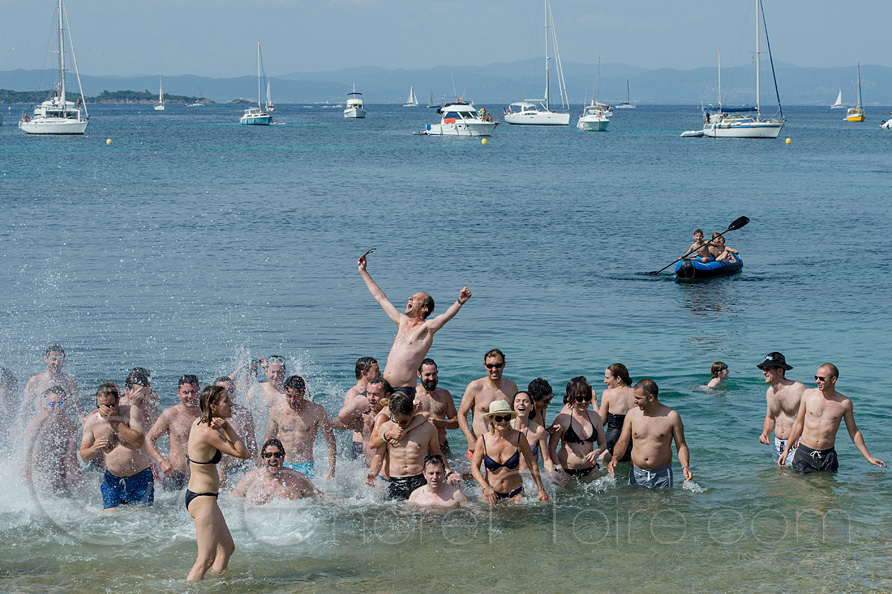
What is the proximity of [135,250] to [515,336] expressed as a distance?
1477 cm

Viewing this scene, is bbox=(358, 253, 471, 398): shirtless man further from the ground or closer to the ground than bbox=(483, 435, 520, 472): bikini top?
further from the ground

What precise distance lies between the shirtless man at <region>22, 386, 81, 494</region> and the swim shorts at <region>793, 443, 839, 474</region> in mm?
7942

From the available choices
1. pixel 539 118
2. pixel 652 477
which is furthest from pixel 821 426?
pixel 539 118

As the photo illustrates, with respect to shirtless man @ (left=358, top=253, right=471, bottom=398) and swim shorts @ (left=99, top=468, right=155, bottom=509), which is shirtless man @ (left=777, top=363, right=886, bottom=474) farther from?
swim shorts @ (left=99, top=468, right=155, bottom=509)

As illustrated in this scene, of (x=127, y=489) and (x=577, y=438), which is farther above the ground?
(x=577, y=438)

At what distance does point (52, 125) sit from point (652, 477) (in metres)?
88.0

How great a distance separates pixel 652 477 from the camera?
9.44 meters

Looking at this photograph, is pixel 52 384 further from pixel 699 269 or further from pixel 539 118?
pixel 539 118

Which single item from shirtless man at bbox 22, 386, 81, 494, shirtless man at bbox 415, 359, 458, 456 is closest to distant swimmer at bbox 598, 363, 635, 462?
shirtless man at bbox 415, 359, 458, 456

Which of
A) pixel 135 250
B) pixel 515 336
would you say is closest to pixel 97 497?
pixel 515 336

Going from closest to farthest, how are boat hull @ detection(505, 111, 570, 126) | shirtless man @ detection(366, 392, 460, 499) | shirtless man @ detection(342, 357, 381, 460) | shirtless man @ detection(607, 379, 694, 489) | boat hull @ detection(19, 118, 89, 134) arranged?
shirtless man @ detection(366, 392, 460, 499), shirtless man @ detection(607, 379, 694, 489), shirtless man @ detection(342, 357, 381, 460), boat hull @ detection(19, 118, 89, 134), boat hull @ detection(505, 111, 570, 126)

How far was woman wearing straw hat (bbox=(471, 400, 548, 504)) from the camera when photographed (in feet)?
27.8

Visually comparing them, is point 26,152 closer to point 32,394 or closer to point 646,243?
point 646,243

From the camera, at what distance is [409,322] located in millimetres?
9203
